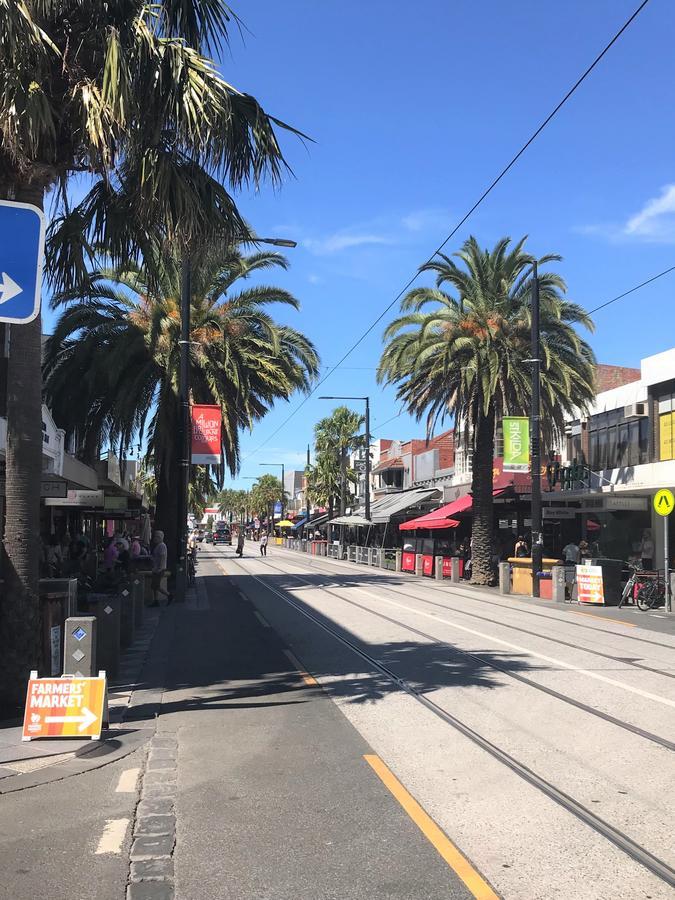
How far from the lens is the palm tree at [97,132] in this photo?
789cm

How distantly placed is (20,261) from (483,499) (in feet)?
80.8

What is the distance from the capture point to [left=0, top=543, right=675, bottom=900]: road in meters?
4.60

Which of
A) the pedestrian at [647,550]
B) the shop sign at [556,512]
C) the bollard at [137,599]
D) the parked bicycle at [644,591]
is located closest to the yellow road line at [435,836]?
the bollard at [137,599]

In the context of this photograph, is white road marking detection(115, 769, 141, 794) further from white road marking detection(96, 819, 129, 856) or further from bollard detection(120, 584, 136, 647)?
bollard detection(120, 584, 136, 647)

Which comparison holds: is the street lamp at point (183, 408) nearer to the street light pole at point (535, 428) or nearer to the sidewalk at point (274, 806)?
the street light pole at point (535, 428)

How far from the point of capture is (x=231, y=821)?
5.50 m

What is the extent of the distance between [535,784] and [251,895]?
2741 millimetres

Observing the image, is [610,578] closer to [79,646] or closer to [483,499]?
[483,499]

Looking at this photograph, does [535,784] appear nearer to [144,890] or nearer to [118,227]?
[144,890]

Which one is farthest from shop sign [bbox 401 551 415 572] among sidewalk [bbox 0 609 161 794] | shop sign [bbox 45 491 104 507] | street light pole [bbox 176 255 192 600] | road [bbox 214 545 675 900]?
sidewalk [bbox 0 609 161 794]

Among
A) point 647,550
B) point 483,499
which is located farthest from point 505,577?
point 647,550

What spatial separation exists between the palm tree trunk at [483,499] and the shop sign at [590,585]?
631cm

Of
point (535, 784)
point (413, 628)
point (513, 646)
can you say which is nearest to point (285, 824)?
point (535, 784)

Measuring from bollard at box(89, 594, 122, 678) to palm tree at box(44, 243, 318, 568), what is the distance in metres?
14.4
